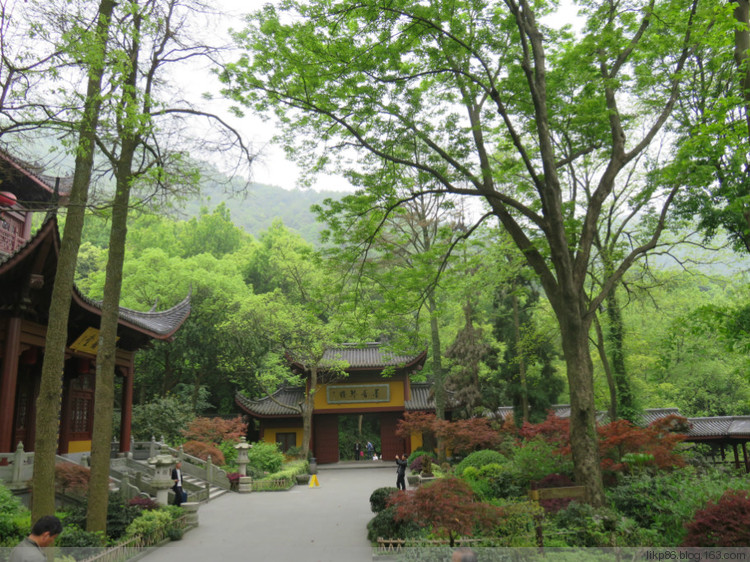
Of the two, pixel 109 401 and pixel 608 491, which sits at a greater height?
pixel 109 401

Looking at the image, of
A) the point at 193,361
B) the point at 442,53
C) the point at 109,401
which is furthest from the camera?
the point at 193,361

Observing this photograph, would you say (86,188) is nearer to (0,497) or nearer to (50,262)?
(50,262)

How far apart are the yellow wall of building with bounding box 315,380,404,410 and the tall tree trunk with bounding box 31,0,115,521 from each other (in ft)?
72.8

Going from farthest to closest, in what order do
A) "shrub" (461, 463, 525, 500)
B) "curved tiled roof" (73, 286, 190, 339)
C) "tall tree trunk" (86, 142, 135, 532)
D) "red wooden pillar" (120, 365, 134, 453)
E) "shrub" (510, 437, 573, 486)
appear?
"red wooden pillar" (120, 365, 134, 453) → "curved tiled roof" (73, 286, 190, 339) → "shrub" (461, 463, 525, 500) → "shrub" (510, 437, 573, 486) → "tall tree trunk" (86, 142, 135, 532)

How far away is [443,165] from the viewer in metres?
10.5

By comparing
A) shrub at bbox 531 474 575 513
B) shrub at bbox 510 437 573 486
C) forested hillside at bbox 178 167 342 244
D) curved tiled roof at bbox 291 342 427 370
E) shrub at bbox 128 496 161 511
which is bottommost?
shrub at bbox 128 496 161 511

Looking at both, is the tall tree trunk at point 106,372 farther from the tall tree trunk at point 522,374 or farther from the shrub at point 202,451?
the tall tree trunk at point 522,374

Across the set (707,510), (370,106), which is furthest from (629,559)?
(370,106)

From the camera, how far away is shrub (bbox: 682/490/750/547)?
18.3ft

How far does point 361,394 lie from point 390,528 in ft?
64.9

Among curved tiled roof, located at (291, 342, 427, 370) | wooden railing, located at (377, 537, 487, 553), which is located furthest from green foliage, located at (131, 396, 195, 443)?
wooden railing, located at (377, 537, 487, 553)

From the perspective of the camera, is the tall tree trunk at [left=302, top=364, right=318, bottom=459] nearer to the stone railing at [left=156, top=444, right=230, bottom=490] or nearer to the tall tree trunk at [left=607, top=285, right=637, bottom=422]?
the stone railing at [left=156, top=444, right=230, bottom=490]

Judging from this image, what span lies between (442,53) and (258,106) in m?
3.43

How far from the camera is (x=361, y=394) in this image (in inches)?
1144
